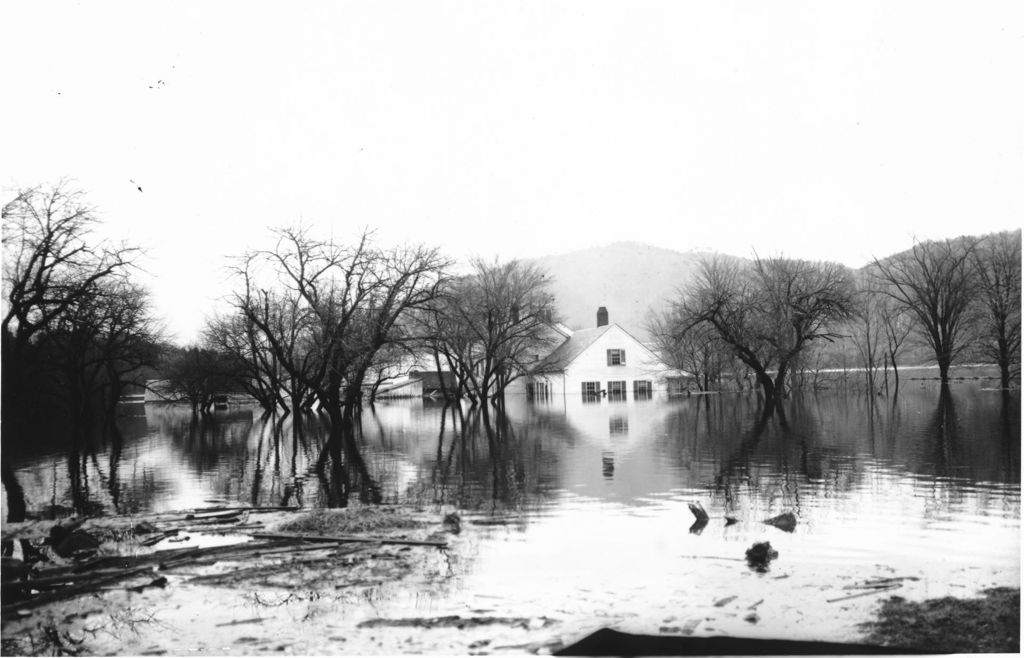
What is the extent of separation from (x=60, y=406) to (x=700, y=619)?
7038 mm

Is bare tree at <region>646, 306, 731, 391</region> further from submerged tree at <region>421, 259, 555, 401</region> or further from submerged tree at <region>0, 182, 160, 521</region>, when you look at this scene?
submerged tree at <region>0, 182, 160, 521</region>

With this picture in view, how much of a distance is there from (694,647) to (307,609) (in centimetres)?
223

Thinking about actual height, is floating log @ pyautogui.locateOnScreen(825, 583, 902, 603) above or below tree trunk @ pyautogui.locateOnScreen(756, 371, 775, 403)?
Result: below

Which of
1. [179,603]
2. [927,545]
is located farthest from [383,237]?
[927,545]

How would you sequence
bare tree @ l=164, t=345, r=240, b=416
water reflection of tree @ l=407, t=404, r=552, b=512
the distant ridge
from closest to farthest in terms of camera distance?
water reflection of tree @ l=407, t=404, r=552, b=512 → the distant ridge → bare tree @ l=164, t=345, r=240, b=416

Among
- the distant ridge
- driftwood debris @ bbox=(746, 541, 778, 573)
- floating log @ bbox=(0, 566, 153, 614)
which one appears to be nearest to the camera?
floating log @ bbox=(0, 566, 153, 614)

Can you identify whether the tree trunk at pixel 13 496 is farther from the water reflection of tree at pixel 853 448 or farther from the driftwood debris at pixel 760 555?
the water reflection of tree at pixel 853 448

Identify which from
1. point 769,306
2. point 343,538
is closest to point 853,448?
point 769,306

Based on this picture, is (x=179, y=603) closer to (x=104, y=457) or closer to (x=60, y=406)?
(x=60, y=406)

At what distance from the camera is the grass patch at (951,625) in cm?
420

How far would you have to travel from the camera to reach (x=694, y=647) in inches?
166

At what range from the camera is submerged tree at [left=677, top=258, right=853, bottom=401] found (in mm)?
9289

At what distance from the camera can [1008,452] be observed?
9133 millimetres

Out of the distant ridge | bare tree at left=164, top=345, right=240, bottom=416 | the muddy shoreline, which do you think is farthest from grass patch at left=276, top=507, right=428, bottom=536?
bare tree at left=164, top=345, right=240, bottom=416
